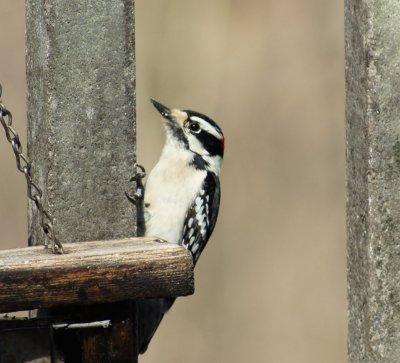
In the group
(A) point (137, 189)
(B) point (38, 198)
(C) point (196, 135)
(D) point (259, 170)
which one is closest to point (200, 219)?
(C) point (196, 135)

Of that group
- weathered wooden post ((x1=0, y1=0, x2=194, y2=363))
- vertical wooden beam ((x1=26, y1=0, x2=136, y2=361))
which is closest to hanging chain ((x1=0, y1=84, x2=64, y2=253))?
weathered wooden post ((x1=0, y1=0, x2=194, y2=363))

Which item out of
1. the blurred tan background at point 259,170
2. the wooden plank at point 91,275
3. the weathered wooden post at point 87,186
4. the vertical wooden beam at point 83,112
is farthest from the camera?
the blurred tan background at point 259,170

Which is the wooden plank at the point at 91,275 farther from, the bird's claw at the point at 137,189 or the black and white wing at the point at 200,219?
the black and white wing at the point at 200,219

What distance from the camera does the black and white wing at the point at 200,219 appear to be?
5.22 metres

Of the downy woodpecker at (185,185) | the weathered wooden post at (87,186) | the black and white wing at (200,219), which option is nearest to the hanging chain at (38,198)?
the weathered wooden post at (87,186)

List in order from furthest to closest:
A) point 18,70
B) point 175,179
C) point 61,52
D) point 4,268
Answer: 1. point 18,70
2. point 175,179
3. point 61,52
4. point 4,268

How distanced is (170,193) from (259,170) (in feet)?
3.89

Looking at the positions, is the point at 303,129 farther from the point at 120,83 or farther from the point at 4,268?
the point at 4,268

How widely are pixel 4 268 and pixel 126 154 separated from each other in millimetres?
624

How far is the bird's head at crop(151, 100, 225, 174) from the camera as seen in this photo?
5305mm

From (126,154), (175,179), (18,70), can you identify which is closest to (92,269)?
(126,154)

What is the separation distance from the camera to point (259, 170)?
249 inches

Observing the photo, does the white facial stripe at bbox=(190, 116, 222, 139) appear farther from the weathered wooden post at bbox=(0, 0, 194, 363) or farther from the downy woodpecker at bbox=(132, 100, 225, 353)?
the weathered wooden post at bbox=(0, 0, 194, 363)

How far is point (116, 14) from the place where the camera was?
11.6ft
